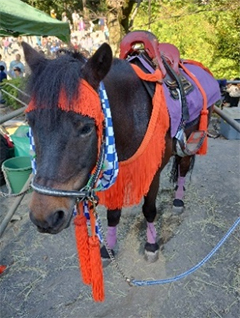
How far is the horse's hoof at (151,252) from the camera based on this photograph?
2.59m

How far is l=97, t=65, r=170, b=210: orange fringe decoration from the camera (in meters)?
1.88

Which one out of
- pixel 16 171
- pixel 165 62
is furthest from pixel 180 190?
pixel 16 171

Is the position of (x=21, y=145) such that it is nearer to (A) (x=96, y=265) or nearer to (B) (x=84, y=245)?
(B) (x=84, y=245)

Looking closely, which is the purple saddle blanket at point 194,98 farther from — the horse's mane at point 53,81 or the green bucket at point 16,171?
the green bucket at point 16,171

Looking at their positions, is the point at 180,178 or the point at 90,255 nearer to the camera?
the point at 90,255

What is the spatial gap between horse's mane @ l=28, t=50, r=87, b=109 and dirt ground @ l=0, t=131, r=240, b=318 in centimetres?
158

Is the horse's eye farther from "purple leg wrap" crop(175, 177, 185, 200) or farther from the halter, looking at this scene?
"purple leg wrap" crop(175, 177, 185, 200)

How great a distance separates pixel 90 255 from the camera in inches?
69.1

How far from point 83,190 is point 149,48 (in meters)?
1.32

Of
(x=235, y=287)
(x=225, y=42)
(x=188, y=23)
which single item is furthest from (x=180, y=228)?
(x=188, y=23)

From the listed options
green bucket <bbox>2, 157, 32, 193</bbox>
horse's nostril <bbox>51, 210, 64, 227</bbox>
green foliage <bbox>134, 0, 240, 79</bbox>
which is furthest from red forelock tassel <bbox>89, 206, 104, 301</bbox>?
green foliage <bbox>134, 0, 240, 79</bbox>

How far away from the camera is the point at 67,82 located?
4.29 ft

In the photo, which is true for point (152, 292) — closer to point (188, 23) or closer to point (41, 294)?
point (41, 294)

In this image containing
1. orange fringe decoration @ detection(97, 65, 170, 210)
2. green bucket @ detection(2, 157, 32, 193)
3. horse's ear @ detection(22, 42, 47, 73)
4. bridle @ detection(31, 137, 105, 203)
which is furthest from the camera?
green bucket @ detection(2, 157, 32, 193)
